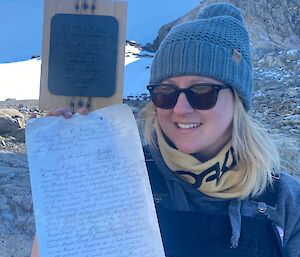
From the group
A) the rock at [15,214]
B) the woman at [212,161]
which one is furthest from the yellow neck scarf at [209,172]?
the rock at [15,214]

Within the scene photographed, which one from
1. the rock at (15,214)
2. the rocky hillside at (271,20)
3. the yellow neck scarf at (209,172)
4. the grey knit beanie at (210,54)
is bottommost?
the rock at (15,214)

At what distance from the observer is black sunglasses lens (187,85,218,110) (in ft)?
6.01

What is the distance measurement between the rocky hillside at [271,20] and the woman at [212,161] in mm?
10416

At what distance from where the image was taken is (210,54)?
74.8 inches

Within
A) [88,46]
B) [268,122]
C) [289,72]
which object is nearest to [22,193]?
[88,46]

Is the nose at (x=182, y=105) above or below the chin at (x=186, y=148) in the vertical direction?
above

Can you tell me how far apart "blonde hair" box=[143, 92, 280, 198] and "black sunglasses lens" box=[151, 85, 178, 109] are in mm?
156

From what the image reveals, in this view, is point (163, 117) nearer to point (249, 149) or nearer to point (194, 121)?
point (194, 121)

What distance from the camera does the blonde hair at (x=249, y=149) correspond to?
1896 mm

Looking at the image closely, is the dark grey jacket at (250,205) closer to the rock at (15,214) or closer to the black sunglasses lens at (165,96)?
the black sunglasses lens at (165,96)

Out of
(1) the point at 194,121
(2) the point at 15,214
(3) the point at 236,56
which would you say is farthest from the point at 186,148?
(2) the point at 15,214

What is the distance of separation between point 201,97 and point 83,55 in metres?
0.83

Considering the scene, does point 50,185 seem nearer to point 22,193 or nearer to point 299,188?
point 299,188

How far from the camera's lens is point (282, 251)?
1.84 m
